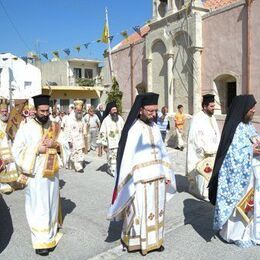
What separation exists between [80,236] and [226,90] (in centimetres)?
1053

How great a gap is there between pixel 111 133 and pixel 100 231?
13.6ft

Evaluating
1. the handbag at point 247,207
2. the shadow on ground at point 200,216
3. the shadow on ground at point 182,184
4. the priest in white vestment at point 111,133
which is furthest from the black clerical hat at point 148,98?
the priest in white vestment at point 111,133

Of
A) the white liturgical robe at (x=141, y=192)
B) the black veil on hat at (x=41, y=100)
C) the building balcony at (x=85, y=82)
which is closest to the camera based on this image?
the white liturgical robe at (x=141, y=192)

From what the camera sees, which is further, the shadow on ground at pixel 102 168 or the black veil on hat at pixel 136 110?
the shadow on ground at pixel 102 168

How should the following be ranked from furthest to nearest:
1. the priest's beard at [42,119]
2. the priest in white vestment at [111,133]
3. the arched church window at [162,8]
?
the arched church window at [162,8] < the priest in white vestment at [111,133] < the priest's beard at [42,119]

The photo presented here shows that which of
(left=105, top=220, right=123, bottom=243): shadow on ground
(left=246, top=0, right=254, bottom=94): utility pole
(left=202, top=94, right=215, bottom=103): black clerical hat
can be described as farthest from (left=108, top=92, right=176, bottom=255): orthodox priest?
(left=246, top=0, right=254, bottom=94): utility pole

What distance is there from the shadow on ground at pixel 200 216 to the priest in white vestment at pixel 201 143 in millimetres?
292

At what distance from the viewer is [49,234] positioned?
14.6 feet

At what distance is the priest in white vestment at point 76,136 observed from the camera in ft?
32.1

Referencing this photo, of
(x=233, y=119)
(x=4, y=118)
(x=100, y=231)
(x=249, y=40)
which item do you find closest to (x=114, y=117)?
(x=4, y=118)

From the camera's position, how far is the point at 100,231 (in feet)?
16.9

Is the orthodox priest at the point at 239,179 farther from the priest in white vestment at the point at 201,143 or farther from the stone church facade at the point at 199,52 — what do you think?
the stone church facade at the point at 199,52

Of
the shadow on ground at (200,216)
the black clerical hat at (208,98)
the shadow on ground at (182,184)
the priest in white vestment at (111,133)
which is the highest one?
the black clerical hat at (208,98)

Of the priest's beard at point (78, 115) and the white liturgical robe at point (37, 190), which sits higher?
the priest's beard at point (78, 115)
